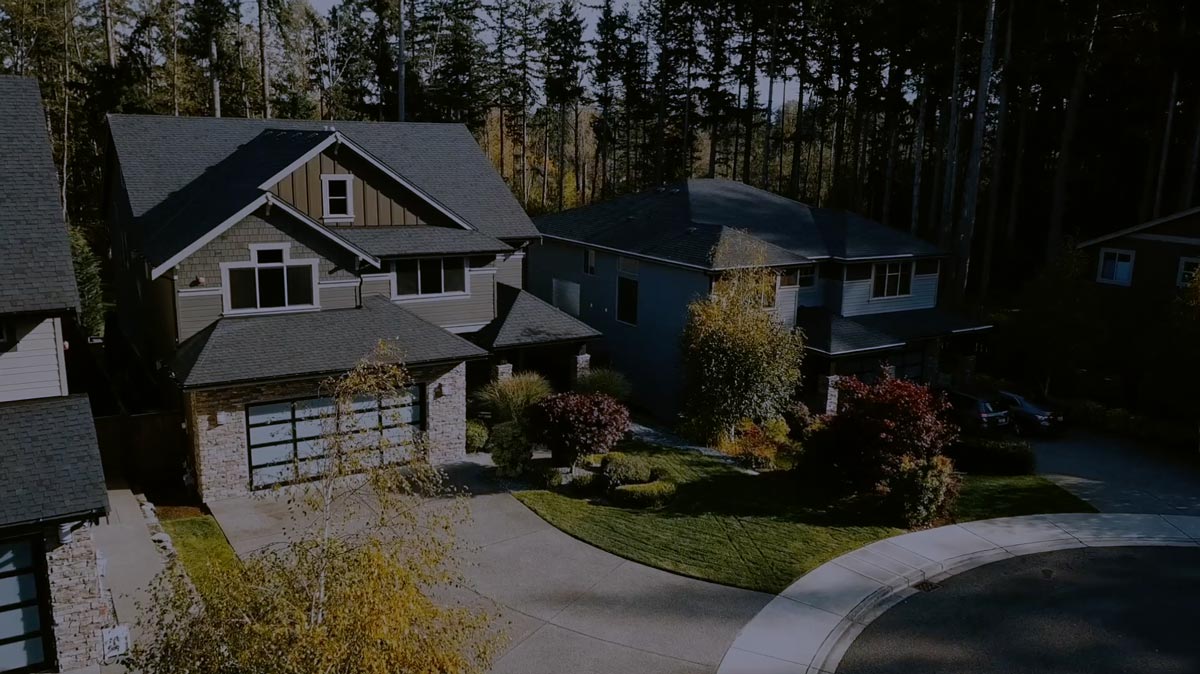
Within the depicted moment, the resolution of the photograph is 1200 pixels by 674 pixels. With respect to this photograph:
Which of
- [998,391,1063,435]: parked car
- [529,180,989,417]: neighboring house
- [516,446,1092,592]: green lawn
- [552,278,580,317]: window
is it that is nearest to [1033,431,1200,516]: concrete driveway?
[998,391,1063,435]: parked car

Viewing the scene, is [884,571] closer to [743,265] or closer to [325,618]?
[743,265]

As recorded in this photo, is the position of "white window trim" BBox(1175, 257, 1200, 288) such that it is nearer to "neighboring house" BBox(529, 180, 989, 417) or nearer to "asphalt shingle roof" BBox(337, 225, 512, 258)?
"neighboring house" BBox(529, 180, 989, 417)

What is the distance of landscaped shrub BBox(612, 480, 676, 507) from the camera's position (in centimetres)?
2073

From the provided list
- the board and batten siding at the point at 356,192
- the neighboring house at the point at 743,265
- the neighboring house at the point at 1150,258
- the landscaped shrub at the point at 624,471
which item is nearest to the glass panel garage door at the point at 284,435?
the landscaped shrub at the point at 624,471

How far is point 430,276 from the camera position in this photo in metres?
26.0

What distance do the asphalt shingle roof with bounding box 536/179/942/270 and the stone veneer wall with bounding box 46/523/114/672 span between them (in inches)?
731

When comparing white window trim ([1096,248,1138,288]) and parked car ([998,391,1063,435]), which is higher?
white window trim ([1096,248,1138,288])

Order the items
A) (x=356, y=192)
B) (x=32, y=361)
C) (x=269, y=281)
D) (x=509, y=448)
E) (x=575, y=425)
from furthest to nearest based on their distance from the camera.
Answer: (x=356, y=192) → (x=509, y=448) → (x=269, y=281) → (x=575, y=425) → (x=32, y=361)

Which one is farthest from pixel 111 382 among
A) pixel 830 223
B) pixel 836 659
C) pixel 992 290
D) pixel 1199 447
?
pixel 992 290

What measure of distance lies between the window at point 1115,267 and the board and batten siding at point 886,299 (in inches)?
340

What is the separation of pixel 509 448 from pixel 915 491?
9976mm

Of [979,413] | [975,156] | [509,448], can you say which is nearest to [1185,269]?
[975,156]

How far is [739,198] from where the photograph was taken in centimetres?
3544

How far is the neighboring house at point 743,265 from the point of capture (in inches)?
1123
